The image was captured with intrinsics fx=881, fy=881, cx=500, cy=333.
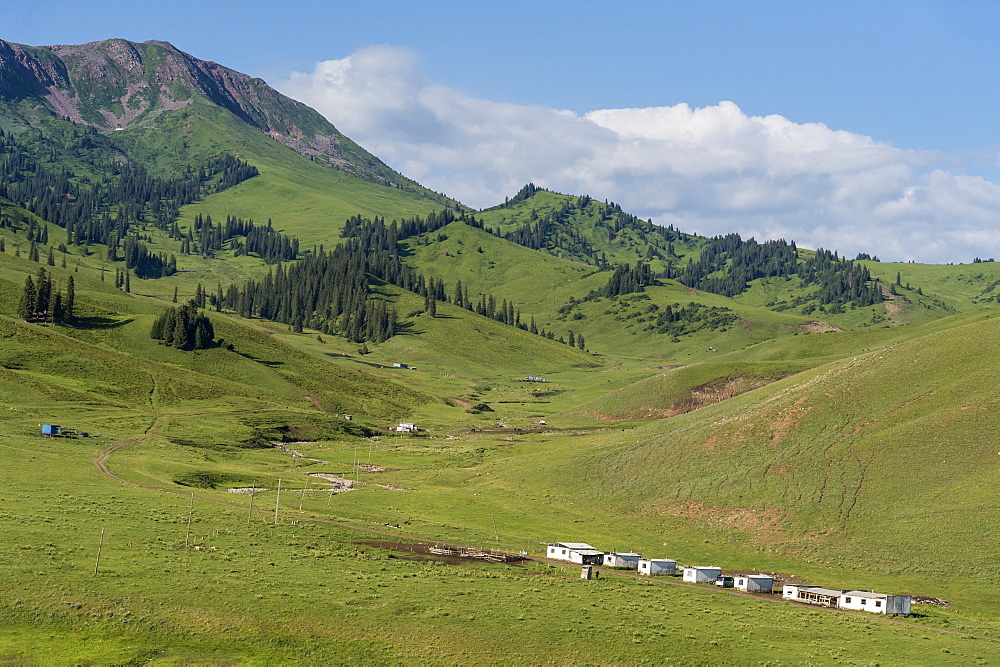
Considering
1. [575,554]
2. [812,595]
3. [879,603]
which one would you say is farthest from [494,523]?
[879,603]

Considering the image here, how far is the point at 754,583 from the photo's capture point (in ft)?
252

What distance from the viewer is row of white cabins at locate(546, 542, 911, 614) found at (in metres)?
70.1

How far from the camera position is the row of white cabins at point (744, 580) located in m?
70.1

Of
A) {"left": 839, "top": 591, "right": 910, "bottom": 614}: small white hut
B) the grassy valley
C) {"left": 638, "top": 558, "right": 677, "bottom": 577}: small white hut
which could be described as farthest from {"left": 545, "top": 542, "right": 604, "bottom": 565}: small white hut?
{"left": 839, "top": 591, "right": 910, "bottom": 614}: small white hut

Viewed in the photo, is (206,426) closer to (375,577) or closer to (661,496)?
(661,496)

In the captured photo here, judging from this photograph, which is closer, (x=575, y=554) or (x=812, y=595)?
(x=812, y=595)

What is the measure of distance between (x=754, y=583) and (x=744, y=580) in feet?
2.84

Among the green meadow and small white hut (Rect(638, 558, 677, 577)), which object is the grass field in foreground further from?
small white hut (Rect(638, 558, 677, 577))

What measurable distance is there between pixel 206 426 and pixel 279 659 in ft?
374

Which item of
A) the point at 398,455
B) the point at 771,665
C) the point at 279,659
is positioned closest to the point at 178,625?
the point at 279,659

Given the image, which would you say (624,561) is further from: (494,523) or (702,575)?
(494,523)

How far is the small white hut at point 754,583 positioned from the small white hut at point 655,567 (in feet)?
21.2

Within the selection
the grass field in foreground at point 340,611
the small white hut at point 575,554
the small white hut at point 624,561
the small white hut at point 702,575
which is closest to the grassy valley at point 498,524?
the grass field in foreground at point 340,611

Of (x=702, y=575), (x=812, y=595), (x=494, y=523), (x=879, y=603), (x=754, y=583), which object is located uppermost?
(x=879, y=603)
